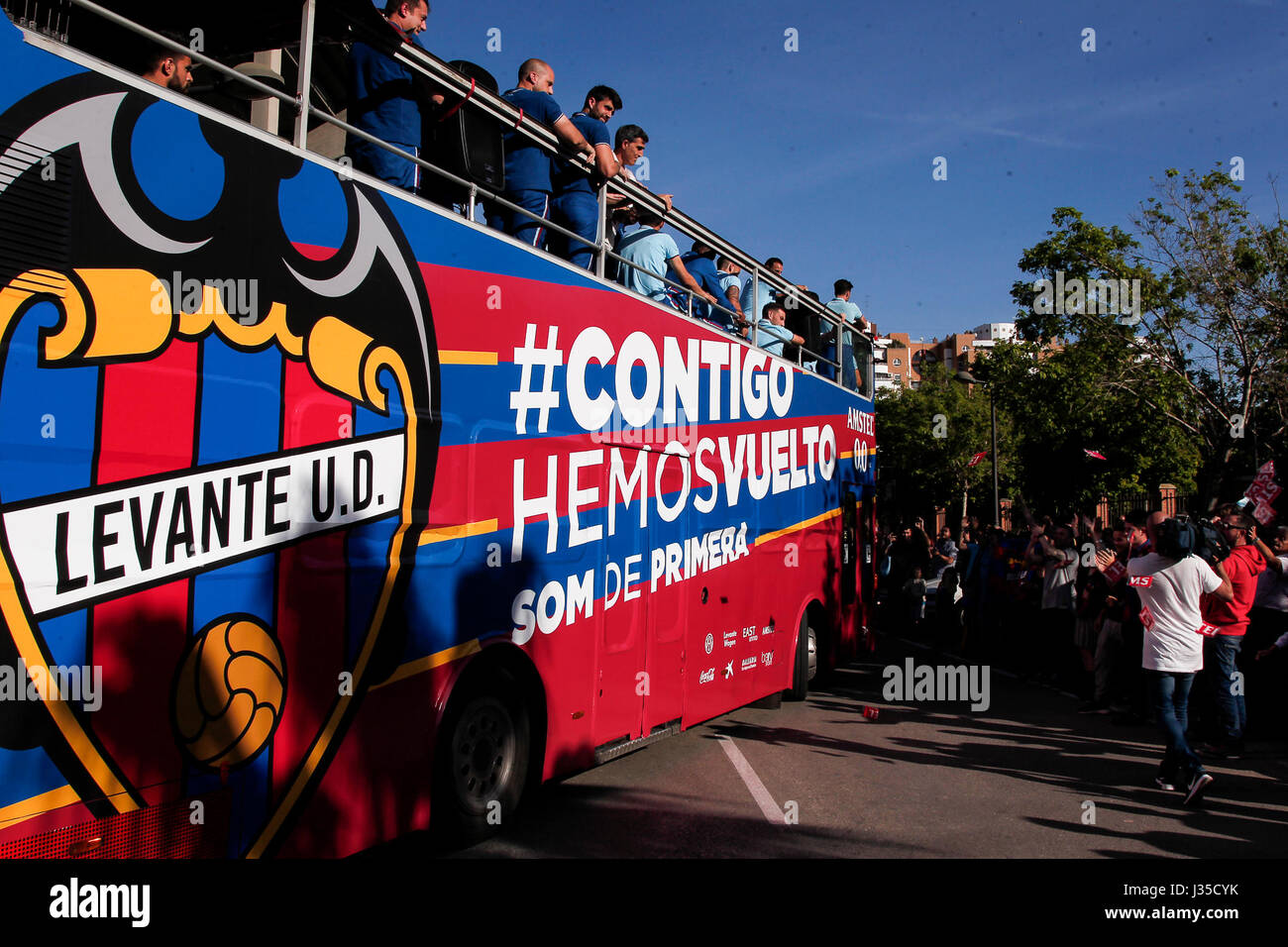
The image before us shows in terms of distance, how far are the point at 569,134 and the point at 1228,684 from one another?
22.9ft

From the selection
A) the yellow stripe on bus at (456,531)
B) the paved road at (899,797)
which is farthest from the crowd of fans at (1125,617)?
the yellow stripe on bus at (456,531)

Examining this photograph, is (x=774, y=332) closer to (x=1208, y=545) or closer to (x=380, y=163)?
(x=1208, y=545)

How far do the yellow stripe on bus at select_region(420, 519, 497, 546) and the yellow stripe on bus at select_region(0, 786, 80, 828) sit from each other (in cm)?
198

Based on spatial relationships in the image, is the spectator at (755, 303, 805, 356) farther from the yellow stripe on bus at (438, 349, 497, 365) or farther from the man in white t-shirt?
the yellow stripe on bus at (438, 349, 497, 365)

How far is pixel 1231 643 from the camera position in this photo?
8156 mm

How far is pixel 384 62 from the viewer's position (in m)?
5.12

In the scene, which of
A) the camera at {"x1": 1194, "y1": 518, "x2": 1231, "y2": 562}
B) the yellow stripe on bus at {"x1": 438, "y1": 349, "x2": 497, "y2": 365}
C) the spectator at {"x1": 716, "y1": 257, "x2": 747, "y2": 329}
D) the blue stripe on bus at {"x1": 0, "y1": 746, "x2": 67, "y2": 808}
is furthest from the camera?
the spectator at {"x1": 716, "y1": 257, "x2": 747, "y2": 329}

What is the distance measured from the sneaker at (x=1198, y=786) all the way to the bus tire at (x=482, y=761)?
14.9 ft

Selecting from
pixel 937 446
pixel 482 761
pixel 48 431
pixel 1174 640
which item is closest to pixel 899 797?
pixel 1174 640

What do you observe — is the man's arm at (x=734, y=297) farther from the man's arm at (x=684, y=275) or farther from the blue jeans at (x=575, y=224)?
the blue jeans at (x=575, y=224)

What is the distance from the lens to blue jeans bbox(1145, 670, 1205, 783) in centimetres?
688

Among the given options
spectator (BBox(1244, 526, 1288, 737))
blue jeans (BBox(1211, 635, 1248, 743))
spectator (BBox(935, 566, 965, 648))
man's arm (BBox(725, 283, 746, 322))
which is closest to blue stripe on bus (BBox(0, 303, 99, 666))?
man's arm (BBox(725, 283, 746, 322))

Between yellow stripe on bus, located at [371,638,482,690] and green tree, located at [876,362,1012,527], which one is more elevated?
green tree, located at [876,362,1012,527]

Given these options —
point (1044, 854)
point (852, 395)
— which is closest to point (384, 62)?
point (1044, 854)
